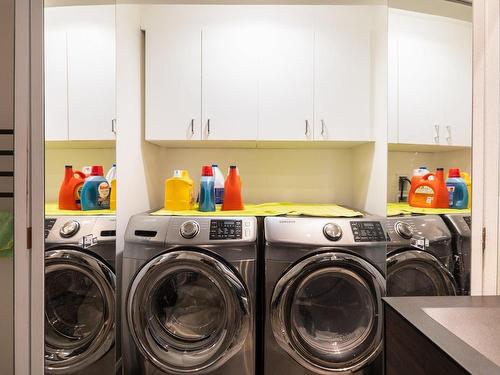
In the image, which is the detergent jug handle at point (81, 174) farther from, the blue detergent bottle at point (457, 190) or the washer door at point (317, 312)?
the blue detergent bottle at point (457, 190)

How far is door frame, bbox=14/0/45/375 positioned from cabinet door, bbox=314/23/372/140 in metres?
1.57

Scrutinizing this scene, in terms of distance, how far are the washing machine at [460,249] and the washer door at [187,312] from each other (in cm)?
119

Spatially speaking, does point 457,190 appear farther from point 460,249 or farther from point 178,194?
point 178,194

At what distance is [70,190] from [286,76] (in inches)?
59.4

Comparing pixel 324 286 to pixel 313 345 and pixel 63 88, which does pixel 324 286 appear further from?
pixel 63 88

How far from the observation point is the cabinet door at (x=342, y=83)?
6.62 feet

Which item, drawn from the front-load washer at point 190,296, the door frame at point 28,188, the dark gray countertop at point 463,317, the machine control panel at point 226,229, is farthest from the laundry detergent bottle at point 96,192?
the dark gray countertop at point 463,317

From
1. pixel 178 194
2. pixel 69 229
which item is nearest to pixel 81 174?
pixel 69 229

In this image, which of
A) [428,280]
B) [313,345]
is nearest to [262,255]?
[313,345]

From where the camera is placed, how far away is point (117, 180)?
1.77 m

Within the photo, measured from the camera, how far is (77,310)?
1685 mm

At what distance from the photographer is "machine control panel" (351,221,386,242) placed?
168 cm

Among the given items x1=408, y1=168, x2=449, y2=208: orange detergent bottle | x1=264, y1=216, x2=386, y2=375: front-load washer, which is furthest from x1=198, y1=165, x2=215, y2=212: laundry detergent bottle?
x1=408, y1=168, x2=449, y2=208: orange detergent bottle

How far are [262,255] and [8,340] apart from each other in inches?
49.8
